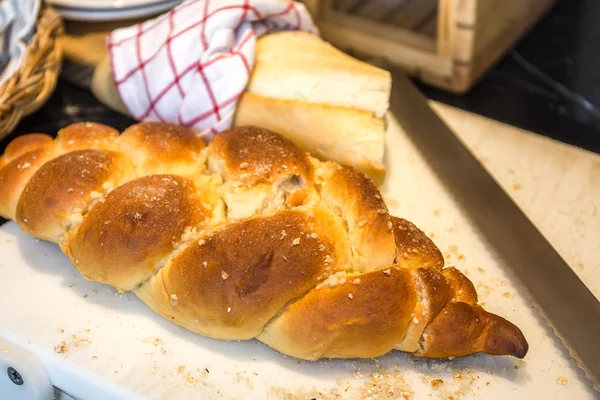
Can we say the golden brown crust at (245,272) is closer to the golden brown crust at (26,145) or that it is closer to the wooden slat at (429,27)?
the golden brown crust at (26,145)

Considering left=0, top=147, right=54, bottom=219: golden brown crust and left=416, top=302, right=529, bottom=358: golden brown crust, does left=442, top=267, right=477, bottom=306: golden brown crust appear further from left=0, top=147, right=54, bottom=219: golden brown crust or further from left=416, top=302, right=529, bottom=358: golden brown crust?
left=0, top=147, right=54, bottom=219: golden brown crust

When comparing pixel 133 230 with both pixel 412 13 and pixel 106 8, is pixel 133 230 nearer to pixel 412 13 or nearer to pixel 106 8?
pixel 106 8

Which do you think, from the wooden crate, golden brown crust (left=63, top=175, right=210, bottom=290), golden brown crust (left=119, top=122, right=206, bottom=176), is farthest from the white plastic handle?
the wooden crate

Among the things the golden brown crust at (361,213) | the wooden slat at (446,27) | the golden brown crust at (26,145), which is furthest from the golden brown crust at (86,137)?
the wooden slat at (446,27)

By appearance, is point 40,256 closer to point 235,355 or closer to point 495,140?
point 235,355

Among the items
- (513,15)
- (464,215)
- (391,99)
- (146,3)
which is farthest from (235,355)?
(513,15)
